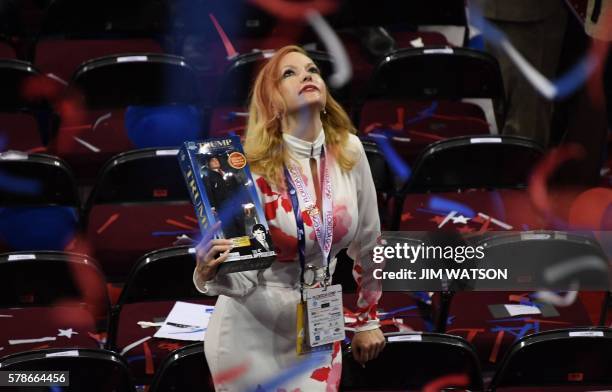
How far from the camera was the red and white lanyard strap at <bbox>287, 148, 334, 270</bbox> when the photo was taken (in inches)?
117

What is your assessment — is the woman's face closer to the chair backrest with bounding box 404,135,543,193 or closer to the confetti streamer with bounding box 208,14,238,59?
the chair backrest with bounding box 404,135,543,193

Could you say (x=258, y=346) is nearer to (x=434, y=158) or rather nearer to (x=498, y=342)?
(x=498, y=342)

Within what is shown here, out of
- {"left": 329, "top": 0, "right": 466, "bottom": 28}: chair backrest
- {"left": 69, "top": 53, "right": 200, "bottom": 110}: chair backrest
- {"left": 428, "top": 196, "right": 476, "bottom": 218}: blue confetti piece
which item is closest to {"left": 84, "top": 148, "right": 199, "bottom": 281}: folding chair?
{"left": 69, "top": 53, "right": 200, "bottom": 110}: chair backrest

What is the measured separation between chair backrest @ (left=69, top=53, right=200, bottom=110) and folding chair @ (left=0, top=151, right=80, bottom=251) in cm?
68

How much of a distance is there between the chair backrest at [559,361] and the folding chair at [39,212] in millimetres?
1696

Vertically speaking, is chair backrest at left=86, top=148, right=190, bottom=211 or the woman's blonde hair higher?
the woman's blonde hair

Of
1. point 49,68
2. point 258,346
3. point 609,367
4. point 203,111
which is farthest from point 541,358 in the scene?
point 49,68

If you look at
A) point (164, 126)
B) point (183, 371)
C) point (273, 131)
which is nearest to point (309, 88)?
point (273, 131)

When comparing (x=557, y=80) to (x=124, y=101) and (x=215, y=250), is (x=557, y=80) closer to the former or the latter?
(x=124, y=101)

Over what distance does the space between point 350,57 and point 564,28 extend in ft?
Result: 3.24

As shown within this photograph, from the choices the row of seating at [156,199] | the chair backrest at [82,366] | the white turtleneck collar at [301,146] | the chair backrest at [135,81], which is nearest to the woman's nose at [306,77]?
the white turtleneck collar at [301,146]

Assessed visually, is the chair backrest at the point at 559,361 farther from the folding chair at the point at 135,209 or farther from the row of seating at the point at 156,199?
the folding chair at the point at 135,209

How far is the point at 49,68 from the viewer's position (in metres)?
5.24

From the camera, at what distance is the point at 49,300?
380 cm
